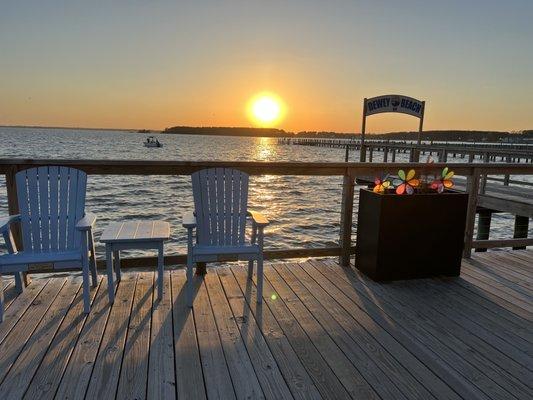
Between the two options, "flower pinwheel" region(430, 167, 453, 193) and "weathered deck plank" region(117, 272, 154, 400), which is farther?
"flower pinwheel" region(430, 167, 453, 193)

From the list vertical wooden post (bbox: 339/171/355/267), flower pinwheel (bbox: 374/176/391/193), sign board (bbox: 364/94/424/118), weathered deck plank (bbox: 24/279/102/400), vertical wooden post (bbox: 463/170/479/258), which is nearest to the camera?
weathered deck plank (bbox: 24/279/102/400)

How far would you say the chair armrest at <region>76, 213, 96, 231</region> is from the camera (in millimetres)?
2262

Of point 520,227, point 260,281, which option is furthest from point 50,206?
point 520,227

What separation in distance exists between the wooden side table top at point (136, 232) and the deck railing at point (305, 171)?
0.94 feet

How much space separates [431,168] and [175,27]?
17.3 feet

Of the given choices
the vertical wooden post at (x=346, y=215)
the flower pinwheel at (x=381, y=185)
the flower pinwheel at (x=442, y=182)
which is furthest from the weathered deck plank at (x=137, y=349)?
the flower pinwheel at (x=442, y=182)

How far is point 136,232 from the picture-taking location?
2529 mm

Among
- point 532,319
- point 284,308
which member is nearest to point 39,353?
point 284,308

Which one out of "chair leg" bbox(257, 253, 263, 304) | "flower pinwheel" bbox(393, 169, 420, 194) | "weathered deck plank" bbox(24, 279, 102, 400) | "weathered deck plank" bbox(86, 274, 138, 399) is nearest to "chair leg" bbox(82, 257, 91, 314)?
"weathered deck plank" bbox(24, 279, 102, 400)

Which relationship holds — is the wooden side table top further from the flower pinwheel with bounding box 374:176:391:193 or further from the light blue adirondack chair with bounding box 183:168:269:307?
the flower pinwheel with bounding box 374:176:391:193

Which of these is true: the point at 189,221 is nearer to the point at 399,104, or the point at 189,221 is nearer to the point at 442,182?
the point at 442,182

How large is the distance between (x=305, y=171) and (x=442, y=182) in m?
1.10

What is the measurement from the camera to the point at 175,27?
667 centimetres

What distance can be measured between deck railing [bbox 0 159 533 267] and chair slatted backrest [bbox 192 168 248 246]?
0.53ft
